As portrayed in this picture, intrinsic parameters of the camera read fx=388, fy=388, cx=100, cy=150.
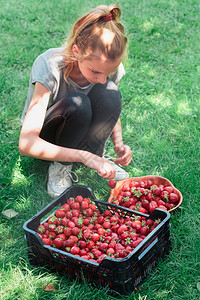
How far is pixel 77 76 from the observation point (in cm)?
248

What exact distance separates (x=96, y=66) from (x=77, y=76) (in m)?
0.35

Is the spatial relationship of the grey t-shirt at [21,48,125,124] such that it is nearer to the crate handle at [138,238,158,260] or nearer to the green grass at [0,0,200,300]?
the green grass at [0,0,200,300]

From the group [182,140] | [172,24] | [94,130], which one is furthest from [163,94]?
[172,24]

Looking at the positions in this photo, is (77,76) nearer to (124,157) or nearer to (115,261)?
(124,157)

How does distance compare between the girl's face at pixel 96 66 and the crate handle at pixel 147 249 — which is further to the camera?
the girl's face at pixel 96 66

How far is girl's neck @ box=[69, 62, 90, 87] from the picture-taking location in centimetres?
242

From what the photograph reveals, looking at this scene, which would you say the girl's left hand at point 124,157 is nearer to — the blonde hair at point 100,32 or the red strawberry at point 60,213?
the red strawberry at point 60,213

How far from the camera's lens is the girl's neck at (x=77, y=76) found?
2424 mm

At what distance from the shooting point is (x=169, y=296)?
77.7 inches

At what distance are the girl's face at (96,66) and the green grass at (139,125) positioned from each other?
2.86 ft

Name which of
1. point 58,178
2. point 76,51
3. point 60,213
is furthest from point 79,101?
point 60,213

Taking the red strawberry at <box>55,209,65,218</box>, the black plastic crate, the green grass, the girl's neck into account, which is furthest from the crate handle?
the girl's neck

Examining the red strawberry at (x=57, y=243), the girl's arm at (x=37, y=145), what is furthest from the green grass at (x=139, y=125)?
the girl's arm at (x=37, y=145)

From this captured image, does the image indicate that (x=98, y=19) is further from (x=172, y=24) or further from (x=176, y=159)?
(x=172, y=24)
